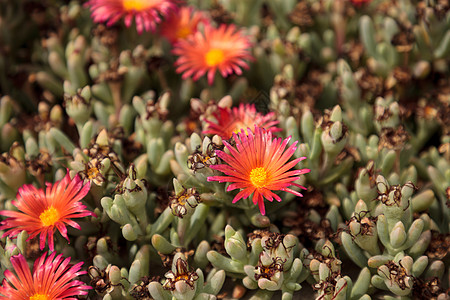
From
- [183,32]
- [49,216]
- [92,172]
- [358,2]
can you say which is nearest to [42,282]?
[49,216]

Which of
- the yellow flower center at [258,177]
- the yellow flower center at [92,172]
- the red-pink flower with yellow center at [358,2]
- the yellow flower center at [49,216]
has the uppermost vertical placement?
the red-pink flower with yellow center at [358,2]

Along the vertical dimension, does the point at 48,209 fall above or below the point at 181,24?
below

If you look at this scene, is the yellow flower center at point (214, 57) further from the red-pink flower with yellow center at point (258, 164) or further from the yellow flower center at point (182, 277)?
the yellow flower center at point (182, 277)

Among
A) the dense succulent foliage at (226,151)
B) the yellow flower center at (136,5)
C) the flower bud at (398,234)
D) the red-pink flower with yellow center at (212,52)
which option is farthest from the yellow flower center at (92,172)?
the flower bud at (398,234)

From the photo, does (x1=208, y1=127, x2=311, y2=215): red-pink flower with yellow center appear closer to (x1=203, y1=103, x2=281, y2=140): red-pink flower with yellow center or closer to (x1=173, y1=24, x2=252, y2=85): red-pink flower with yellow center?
(x1=203, y1=103, x2=281, y2=140): red-pink flower with yellow center

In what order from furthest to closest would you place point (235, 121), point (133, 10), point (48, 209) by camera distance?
1. point (133, 10)
2. point (235, 121)
3. point (48, 209)

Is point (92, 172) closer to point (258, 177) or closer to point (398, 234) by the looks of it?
point (258, 177)
